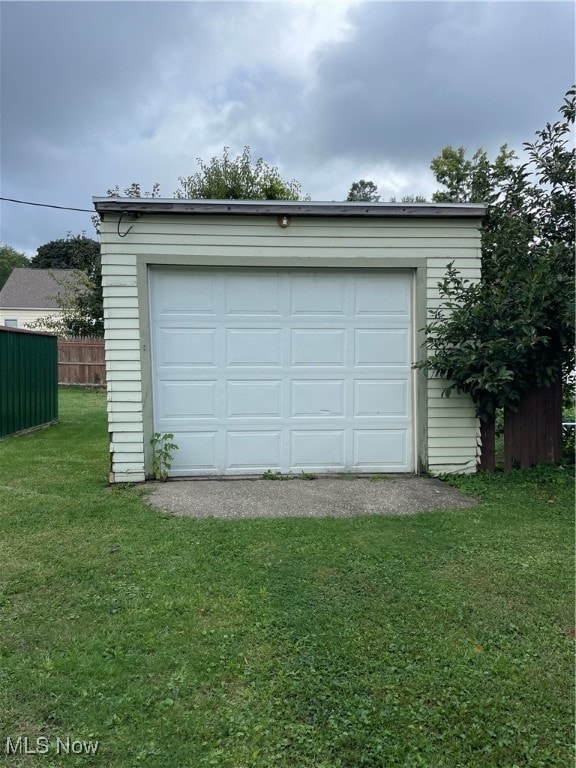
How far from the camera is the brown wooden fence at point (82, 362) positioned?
1814 centimetres

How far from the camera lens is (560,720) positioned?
6.46ft

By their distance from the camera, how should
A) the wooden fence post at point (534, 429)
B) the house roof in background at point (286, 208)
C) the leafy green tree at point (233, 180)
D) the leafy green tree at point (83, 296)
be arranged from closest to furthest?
1. the house roof in background at point (286, 208)
2. the wooden fence post at point (534, 429)
3. the leafy green tree at point (83, 296)
4. the leafy green tree at point (233, 180)

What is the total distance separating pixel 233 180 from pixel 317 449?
11550 millimetres

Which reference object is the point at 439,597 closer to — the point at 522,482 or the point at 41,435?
the point at 522,482

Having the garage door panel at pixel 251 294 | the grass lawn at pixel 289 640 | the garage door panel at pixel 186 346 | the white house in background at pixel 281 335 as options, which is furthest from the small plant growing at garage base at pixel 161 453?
the garage door panel at pixel 251 294

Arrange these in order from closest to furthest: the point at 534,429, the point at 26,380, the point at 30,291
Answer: the point at 534,429, the point at 26,380, the point at 30,291

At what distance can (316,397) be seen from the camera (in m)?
5.63

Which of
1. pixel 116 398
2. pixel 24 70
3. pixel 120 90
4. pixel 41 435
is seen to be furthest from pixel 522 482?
pixel 24 70

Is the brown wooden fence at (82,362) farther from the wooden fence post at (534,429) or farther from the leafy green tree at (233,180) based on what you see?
the wooden fence post at (534,429)

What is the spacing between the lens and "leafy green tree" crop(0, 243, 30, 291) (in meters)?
48.6

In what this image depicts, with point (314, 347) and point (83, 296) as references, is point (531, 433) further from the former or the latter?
point (83, 296)

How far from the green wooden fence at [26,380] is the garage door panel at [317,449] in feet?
18.0

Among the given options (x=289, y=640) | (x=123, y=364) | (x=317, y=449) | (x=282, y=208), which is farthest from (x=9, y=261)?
(x=289, y=640)

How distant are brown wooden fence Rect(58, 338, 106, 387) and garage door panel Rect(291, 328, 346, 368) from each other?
14037 millimetres
